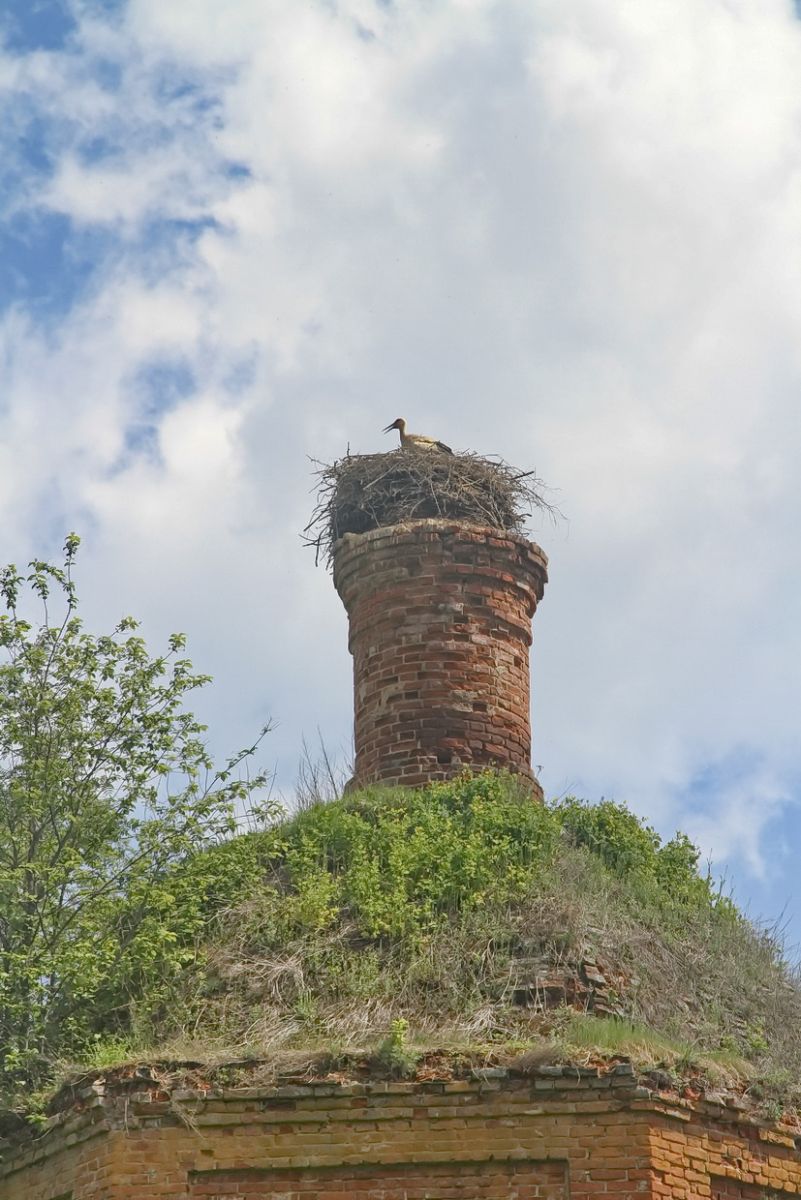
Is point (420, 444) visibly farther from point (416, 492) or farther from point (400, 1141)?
point (400, 1141)

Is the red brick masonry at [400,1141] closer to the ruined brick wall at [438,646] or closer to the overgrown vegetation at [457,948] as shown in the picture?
the overgrown vegetation at [457,948]

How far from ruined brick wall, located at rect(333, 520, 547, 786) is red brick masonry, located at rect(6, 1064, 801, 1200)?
4.43 m

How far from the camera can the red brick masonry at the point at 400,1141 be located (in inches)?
405

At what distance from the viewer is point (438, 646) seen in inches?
598

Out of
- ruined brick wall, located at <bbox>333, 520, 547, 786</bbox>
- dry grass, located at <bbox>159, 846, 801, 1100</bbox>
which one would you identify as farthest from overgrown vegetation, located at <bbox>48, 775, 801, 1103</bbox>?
ruined brick wall, located at <bbox>333, 520, 547, 786</bbox>

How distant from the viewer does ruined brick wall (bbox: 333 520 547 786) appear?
14867mm

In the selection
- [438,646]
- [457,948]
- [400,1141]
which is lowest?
[400,1141]

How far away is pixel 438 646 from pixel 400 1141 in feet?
18.2

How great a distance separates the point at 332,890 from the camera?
12445 millimetres

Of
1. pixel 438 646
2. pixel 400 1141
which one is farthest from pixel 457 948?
pixel 438 646

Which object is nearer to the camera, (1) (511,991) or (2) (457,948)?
(1) (511,991)

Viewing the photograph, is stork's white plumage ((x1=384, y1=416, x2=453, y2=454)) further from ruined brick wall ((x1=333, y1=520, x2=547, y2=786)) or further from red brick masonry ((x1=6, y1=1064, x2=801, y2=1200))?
red brick masonry ((x1=6, y1=1064, x2=801, y2=1200))

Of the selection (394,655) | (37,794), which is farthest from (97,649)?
(394,655)

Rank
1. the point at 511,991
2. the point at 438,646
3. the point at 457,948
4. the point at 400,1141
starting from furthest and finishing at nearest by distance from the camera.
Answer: the point at 438,646 < the point at 457,948 < the point at 511,991 < the point at 400,1141
